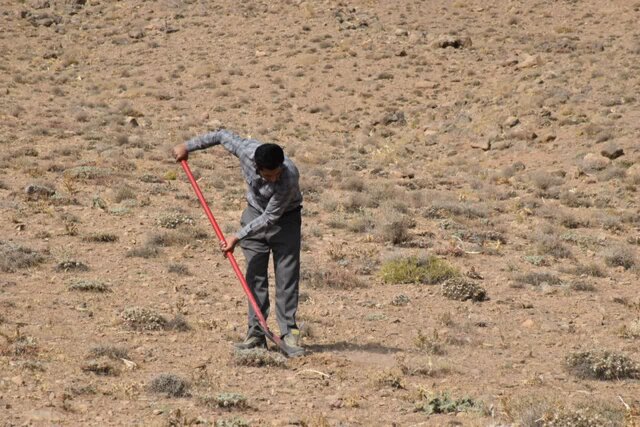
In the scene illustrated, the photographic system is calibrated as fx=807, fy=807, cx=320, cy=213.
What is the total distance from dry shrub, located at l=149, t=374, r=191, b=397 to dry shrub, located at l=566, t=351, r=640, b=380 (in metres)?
3.38

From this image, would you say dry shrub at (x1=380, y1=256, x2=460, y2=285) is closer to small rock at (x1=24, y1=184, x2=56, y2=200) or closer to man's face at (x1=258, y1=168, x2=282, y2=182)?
man's face at (x1=258, y1=168, x2=282, y2=182)

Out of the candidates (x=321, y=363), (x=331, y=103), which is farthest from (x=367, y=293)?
(x=331, y=103)

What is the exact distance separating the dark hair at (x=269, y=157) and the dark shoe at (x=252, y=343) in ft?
5.56

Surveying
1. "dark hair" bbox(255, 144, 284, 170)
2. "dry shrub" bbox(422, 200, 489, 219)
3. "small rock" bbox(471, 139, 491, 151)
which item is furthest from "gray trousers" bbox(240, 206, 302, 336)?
"small rock" bbox(471, 139, 491, 151)

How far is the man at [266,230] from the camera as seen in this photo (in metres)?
6.67

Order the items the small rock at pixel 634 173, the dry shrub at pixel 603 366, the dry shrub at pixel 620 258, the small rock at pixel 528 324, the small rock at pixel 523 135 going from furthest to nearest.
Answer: the small rock at pixel 523 135, the small rock at pixel 634 173, the dry shrub at pixel 620 258, the small rock at pixel 528 324, the dry shrub at pixel 603 366

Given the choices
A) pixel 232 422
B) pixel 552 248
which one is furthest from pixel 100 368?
pixel 552 248

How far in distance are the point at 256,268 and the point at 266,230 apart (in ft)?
1.35

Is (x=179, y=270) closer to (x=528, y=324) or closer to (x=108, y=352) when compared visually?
(x=108, y=352)

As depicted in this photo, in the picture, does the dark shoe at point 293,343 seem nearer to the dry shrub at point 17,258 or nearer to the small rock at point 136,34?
the dry shrub at point 17,258

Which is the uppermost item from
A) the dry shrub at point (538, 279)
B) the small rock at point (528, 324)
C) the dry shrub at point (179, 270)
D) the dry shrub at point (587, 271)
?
the dry shrub at point (179, 270)

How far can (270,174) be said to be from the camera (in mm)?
6441

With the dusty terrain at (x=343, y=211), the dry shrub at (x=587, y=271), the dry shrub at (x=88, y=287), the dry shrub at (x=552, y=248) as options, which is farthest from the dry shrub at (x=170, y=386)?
the dry shrub at (x=552, y=248)

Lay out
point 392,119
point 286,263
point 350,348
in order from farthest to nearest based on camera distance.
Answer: point 392,119
point 350,348
point 286,263
